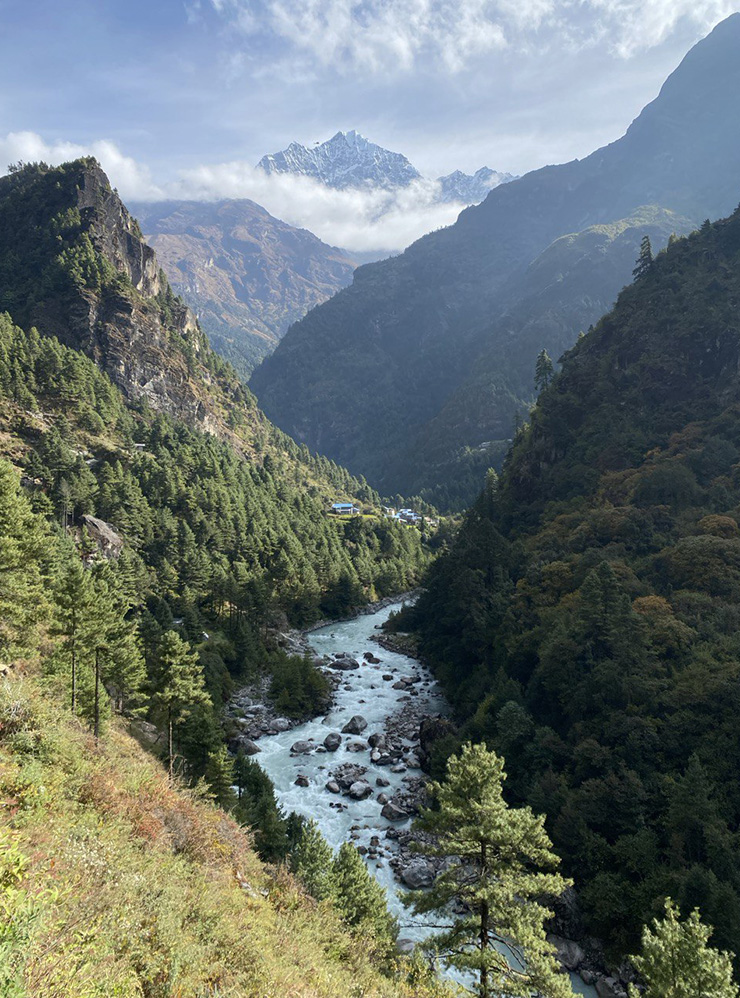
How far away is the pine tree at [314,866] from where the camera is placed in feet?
80.9

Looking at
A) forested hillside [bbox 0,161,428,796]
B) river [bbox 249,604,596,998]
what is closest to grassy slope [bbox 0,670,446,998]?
river [bbox 249,604,596,998]

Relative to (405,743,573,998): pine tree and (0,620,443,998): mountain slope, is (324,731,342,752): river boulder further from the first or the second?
(405,743,573,998): pine tree

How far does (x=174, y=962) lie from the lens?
10.8 meters

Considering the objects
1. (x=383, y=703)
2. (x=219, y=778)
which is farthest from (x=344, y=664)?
(x=219, y=778)

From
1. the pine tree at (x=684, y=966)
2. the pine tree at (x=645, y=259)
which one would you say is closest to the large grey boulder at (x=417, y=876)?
the pine tree at (x=684, y=966)

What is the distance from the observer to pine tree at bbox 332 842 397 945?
81.4 feet

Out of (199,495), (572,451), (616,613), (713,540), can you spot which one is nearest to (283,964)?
(616,613)

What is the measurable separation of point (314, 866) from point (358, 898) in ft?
8.56

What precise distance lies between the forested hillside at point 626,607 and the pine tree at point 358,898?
14753 millimetres

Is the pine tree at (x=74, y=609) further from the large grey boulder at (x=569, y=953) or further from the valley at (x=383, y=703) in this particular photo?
the large grey boulder at (x=569, y=953)

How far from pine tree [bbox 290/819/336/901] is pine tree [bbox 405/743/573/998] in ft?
22.3

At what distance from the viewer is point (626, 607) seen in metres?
45.6

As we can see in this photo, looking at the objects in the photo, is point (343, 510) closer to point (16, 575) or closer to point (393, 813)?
point (393, 813)

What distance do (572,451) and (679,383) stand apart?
18556mm
